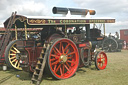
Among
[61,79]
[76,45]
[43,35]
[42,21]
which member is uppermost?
[42,21]

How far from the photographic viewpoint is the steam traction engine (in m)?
4.77

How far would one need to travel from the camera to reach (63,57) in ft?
16.5

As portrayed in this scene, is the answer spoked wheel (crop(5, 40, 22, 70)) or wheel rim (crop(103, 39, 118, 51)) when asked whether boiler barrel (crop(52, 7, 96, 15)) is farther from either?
wheel rim (crop(103, 39, 118, 51))

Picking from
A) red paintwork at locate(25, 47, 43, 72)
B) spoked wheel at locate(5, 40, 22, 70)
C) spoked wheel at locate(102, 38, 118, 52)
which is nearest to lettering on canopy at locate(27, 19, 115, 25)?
red paintwork at locate(25, 47, 43, 72)

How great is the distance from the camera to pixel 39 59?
16.0 ft

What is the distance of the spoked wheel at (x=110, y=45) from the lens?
14.5 m

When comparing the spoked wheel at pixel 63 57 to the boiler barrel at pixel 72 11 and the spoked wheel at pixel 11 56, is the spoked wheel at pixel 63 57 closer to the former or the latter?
the boiler barrel at pixel 72 11

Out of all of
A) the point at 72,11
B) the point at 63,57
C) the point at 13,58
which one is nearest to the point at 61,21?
the point at 63,57

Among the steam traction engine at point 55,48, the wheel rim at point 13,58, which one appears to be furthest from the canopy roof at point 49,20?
the wheel rim at point 13,58

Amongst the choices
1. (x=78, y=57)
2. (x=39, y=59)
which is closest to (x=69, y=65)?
(x=78, y=57)

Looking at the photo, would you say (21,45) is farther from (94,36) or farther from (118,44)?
(118,44)

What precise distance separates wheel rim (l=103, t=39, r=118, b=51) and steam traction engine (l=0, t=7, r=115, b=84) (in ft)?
26.3

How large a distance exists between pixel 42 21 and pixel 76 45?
5.63 feet

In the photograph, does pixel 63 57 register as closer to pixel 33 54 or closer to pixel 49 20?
pixel 33 54
